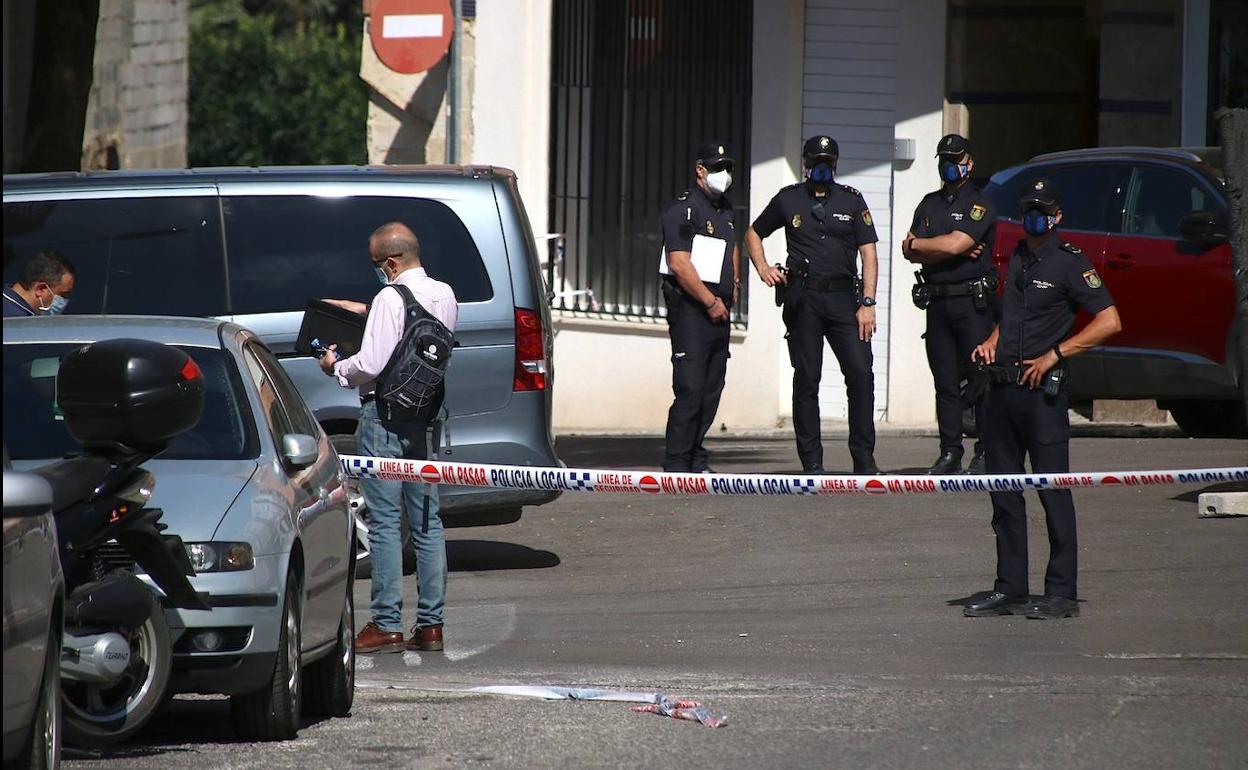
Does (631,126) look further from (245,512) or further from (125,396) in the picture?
(125,396)

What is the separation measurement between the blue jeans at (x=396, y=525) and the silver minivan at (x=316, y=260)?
4.02 feet

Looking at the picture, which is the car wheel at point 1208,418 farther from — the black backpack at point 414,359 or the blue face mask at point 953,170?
the black backpack at point 414,359

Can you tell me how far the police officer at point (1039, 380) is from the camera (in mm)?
9336

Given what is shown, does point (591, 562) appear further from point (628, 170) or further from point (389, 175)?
point (628, 170)

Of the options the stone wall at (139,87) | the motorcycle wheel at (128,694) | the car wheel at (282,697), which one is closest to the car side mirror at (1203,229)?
the car wheel at (282,697)

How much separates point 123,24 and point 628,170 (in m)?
16.0

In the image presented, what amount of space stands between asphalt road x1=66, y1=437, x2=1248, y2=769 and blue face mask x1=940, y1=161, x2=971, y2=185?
190 centimetres

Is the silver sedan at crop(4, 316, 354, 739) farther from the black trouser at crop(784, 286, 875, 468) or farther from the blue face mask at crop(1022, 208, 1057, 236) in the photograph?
the black trouser at crop(784, 286, 875, 468)

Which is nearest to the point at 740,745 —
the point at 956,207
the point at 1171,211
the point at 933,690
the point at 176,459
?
the point at 933,690

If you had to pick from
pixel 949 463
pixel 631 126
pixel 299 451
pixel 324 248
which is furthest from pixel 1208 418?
pixel 299 451

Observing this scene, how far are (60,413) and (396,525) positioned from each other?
199 centimetres

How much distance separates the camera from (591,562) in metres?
11.4

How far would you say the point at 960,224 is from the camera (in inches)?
493

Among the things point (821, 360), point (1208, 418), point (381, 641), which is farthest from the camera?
point (1208, 418)
